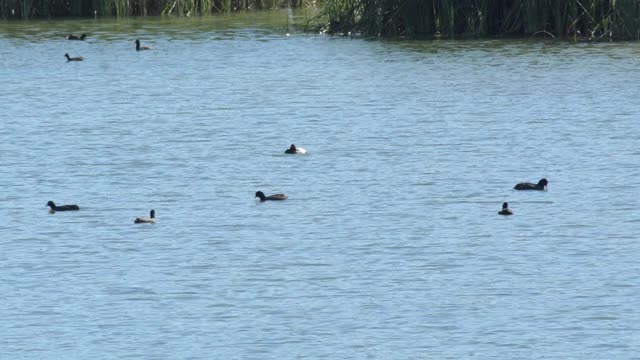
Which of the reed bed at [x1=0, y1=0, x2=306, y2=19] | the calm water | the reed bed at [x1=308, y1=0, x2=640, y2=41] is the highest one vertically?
the reed bed at [x1=308, y1=0, x2=640, y2=41]

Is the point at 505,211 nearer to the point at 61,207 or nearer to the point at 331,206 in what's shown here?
the point at 331,206

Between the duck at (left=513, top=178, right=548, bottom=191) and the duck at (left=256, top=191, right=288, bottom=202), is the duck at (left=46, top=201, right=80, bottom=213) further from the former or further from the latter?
the duck at (left=513, top=178, right=548, bottom=191)

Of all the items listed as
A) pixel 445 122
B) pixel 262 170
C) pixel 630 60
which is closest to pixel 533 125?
pixel 445 122

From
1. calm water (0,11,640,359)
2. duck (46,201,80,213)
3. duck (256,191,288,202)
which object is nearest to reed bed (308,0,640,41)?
calm water (0,11,640,359)

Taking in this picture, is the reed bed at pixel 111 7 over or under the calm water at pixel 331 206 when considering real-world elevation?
over

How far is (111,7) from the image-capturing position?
46750 millimetres

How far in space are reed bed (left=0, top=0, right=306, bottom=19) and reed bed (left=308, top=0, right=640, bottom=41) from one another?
9.43m

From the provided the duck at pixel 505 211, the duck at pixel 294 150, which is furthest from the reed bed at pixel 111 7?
the duck at pixel 505 211

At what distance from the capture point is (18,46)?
4031 centimetres

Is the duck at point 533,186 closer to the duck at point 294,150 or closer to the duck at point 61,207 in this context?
the duck at point 294,150

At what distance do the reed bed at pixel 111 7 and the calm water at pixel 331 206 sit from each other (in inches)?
350

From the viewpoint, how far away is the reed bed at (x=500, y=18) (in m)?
35.5

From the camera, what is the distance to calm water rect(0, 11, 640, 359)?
14094mm

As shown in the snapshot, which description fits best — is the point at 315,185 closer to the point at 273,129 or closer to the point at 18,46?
the point at 273,129
